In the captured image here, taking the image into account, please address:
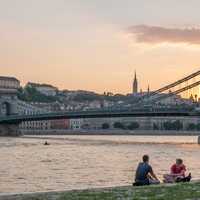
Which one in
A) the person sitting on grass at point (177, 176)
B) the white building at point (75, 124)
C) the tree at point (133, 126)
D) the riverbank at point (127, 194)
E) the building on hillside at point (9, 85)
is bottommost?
Result: the riverbank at point (127, 194)

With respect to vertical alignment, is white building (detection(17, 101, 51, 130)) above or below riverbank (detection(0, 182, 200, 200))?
above

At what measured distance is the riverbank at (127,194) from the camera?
13000 mm

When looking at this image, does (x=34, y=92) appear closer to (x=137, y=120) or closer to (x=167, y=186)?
(x=137, y=120)

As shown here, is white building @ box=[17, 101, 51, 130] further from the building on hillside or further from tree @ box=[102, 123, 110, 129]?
tree @ box=[102, 123, 110, 129]

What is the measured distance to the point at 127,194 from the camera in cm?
1354

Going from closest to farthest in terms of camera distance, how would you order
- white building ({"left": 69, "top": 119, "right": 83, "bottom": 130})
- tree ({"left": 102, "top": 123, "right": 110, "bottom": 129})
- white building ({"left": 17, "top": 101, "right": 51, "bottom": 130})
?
white building ({"left": 17, "top": 101, "right": 51, "bottom": 130})
tree ({"left": 102, "top": 123, "right": 110, "bottom": 129})
white building ({"left": 69, "top": 119, "right": 83, "bottom": 130})

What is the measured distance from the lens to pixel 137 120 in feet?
554

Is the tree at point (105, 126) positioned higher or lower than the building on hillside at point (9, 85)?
lower

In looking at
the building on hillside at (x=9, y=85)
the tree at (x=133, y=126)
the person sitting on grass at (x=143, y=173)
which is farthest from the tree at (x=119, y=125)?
the person sitting on grass at (x=143, y=173)

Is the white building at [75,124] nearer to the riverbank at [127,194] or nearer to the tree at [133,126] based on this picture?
the tree at [133,126]

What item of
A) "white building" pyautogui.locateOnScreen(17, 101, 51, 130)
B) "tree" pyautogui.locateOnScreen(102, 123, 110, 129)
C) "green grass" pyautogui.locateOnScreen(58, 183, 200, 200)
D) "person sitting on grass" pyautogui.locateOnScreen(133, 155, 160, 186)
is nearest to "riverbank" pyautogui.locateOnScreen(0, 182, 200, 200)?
"green grass" pyautogui.locateOnScreen(58, 183, 200, 200)

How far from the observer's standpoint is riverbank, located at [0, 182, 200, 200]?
13000 millimetres

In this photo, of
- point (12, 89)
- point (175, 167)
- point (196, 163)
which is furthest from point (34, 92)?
point (175, 167)

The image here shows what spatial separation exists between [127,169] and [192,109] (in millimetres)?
39360
